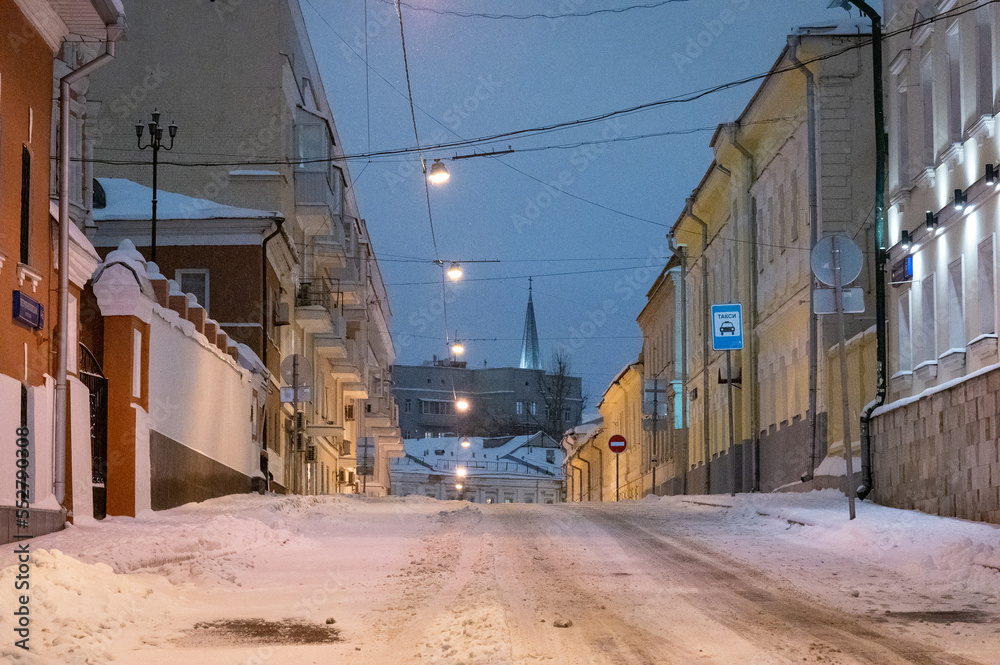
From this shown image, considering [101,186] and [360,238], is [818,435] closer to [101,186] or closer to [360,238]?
[101,186]

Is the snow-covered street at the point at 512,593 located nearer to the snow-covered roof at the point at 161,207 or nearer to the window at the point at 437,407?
the snow-covered roof at the point at 161,207

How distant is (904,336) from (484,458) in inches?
3283

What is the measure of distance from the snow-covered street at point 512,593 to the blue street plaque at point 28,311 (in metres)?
2.30

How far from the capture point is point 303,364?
3216cm

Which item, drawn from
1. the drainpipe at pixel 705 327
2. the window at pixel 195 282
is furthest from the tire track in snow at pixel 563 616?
the drainpipe at pixel 705 327

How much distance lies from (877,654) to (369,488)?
216 ft

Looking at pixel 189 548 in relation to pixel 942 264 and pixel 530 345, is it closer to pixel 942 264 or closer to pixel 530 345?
pixel 942 264

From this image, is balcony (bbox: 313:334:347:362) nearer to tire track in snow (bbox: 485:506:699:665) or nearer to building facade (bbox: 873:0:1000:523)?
building facade (bbox: 873:0:1000:523)

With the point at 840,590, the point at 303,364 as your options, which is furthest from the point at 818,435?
the point at 840,590

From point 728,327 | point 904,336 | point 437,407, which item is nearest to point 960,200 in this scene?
point 904,336

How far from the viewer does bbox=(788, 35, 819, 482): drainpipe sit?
87.2ft

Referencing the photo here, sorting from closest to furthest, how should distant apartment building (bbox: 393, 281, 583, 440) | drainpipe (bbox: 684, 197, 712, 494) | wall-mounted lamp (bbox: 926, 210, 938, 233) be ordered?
wall-mounted lamp (bbox: 926, 210, 938, 233)
drainpipe (bbox: 684, 197, 712, 494)
distant apartment building (bbox: 393, 281, 583, 440)

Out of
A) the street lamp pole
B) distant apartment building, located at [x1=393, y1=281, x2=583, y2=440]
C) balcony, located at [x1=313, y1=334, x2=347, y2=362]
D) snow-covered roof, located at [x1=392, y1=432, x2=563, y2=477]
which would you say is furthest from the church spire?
the street lamp pole

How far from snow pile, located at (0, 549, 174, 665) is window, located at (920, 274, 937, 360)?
1299cm
